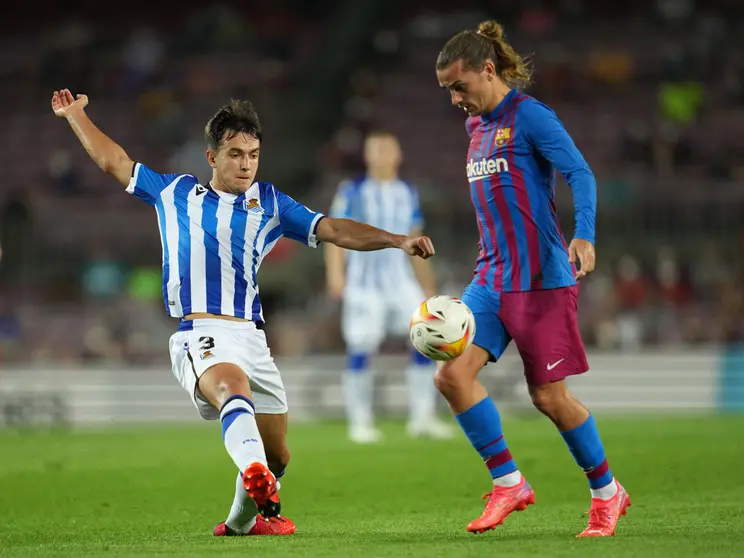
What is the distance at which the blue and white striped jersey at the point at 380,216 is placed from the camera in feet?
36.4

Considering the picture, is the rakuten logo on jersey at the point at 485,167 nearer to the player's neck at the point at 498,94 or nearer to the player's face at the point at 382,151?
the player's neck at the point at 498,94

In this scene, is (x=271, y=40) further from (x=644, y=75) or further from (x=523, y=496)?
(x=523, y=496)

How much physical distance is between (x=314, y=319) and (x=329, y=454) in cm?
589

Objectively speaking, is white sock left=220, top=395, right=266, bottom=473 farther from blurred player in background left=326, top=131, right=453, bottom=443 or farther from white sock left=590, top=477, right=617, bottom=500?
blurred player in background left=326, top=131, right=453, bottom=443

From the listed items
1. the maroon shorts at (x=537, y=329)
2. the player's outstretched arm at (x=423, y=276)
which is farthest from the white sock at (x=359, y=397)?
the maroon shorts at (x=537, y=329)

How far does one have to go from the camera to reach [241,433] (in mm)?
4887

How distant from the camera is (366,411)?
11.2m

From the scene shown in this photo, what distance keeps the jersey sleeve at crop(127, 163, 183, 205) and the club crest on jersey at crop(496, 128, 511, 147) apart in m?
1.46

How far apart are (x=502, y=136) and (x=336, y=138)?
1537 centimetres

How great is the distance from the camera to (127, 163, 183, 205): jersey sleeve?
5.54 metres

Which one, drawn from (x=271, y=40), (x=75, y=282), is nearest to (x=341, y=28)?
(x=271, y=40)

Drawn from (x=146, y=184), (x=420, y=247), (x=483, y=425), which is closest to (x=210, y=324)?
(x=146, y=184)

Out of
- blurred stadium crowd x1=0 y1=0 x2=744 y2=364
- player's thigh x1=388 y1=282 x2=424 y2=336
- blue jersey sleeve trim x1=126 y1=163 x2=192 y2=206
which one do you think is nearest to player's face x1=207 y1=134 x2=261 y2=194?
blue jersey sleeve trim x1=126 y1=163 x2=192 y2=206

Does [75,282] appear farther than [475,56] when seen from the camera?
Yes
